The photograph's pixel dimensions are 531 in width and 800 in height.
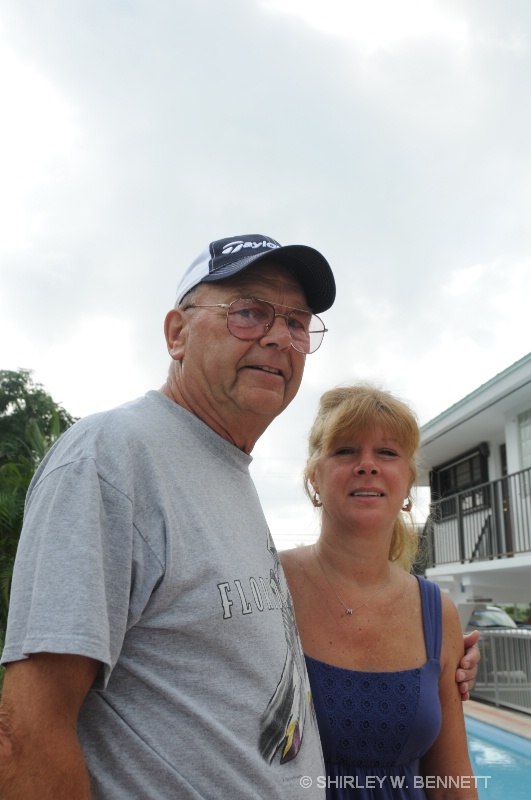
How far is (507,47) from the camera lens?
35.7ft

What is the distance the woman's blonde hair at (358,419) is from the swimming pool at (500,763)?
645cm

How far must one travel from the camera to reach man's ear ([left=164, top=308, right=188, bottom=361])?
79.4 inches

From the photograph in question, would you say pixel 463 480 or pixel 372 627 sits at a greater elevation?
pixel 463 480

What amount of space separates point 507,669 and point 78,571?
11636 mm

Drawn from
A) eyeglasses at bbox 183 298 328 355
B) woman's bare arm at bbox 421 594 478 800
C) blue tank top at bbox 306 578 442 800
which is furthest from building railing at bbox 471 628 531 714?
eyeglasses at bbox 183 298 328 355

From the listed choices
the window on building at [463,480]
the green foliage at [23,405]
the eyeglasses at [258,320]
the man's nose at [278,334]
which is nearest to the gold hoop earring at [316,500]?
the eyeglasses at [258,320]

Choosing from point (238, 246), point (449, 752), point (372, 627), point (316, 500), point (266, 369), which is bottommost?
point (449, 752)

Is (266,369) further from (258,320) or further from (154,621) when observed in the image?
(154,621)

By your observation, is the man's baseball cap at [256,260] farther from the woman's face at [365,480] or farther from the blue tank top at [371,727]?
the blue tank top at [371,727]

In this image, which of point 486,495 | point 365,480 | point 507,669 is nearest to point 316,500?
point 365,480

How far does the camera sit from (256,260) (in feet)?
6.21

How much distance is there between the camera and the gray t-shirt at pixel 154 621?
1206 mm

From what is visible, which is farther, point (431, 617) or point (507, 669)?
point (507, 669)

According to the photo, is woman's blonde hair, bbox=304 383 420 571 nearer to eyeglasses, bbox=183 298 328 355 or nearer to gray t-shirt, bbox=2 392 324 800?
eyeglasses, bbox=183 298 328 355
